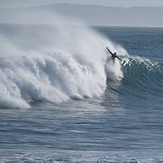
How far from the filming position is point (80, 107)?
17391mm

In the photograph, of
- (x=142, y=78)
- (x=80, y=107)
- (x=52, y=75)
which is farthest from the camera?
(x=142, y=78)

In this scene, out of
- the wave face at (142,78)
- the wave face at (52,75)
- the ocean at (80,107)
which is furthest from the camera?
the wave face at (142,78)

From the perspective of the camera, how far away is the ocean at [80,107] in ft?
35.9

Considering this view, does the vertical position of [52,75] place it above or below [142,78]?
above

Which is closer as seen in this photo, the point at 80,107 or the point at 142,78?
the point at 80,107

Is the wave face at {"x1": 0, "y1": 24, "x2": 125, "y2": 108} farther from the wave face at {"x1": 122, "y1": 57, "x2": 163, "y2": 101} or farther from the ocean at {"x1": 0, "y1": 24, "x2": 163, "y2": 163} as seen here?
the wave face at {"x1": 122, "y1": 57, "x2": 163, "y2": 101}

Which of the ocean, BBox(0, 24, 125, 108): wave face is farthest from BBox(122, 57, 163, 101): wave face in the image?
BBox(0, 24, 125, 108): wave face

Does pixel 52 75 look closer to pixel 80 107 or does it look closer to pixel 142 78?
pixel 80 107

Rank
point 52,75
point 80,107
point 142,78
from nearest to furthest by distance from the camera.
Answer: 1. point 80,107
2. point 52,75
3. point 142,78

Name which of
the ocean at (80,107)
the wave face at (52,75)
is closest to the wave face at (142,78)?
the ocean at (80,107)

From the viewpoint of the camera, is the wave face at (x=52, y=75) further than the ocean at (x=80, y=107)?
Yes

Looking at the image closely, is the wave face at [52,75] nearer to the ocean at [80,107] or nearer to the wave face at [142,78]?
the ocean at [80,107]

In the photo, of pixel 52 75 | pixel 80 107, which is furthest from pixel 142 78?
pixel 80 107

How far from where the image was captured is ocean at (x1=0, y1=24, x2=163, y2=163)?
10.9 meters
